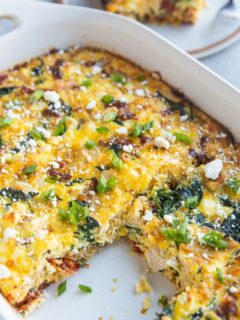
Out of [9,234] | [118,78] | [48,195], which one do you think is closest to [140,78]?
[118,78]

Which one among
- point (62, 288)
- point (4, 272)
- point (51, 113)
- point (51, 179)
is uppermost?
point (51, 113)

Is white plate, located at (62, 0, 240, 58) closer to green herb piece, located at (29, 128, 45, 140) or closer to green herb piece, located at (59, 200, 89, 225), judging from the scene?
green herb piece, located at (29, 128, 45, 140)

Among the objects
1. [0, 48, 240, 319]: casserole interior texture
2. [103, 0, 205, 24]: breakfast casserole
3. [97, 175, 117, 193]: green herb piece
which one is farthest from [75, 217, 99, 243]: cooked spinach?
[103, 0, 205, 24]: breakfast casserole

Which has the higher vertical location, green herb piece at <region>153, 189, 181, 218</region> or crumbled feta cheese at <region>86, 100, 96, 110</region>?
crumbled feta cheese at <region>86, 100, 96, 110</region>

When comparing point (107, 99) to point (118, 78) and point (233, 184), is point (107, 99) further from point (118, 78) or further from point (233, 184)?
point (233, 184)

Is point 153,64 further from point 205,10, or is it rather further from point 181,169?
point 205,10

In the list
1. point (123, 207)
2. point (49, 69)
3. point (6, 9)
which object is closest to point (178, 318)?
point (123, 207)

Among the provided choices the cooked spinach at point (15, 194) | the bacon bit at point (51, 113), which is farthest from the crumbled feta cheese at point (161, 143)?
the cooked spinach at point (15, 194)
